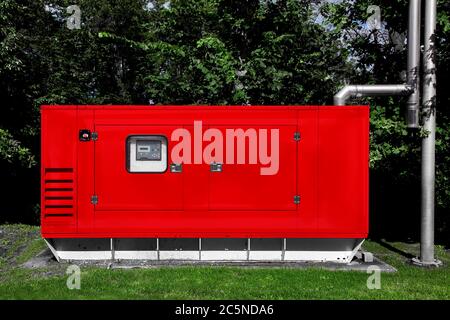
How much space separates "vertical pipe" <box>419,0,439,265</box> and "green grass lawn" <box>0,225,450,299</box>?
1.78ft

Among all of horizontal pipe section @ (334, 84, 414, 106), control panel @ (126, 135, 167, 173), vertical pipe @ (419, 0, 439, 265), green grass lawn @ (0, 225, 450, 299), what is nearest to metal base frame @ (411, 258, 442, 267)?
vertical pipe @ (419, 0, 439, 265)

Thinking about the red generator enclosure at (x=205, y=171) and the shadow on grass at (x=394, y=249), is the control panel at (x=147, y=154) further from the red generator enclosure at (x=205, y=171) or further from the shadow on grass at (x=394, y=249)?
the shadow on grass at (x=394, y=249)

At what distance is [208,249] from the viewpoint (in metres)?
8.91

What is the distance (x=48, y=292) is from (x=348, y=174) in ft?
17.5

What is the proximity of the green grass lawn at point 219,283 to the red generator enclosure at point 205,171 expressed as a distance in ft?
2.71

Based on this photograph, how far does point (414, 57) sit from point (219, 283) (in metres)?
5.59

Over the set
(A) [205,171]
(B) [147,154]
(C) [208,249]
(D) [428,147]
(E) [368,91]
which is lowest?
(C) [208,249]

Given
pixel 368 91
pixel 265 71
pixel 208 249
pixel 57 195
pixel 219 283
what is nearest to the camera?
pixel 219 283

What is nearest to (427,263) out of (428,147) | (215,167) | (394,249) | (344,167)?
(394,249)

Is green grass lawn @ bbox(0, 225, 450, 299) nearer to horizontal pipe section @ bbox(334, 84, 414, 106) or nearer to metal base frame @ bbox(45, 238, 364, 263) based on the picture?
metal base frame @ bbox(45, 238, 364, 263)

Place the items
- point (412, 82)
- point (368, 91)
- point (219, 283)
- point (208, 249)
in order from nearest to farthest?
point (219, 283) → point (208, 249) → point (412, 82) → point (368, 91)

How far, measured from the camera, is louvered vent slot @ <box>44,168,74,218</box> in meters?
8.62

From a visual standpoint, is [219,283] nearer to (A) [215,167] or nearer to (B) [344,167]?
(A) [215,167]

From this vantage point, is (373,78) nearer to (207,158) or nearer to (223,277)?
(207,158)
